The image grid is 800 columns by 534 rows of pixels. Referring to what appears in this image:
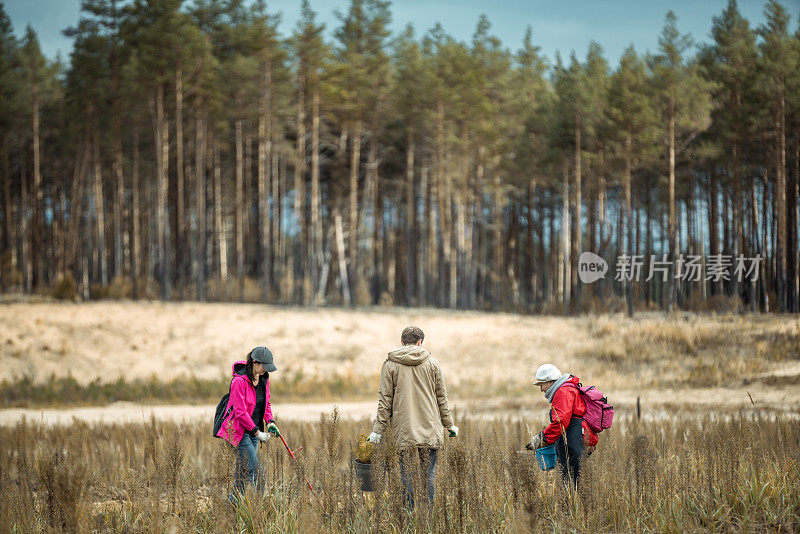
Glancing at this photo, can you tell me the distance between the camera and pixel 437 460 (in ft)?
19.1

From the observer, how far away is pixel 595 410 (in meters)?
5.87

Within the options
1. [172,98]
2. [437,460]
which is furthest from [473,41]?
[437,460]

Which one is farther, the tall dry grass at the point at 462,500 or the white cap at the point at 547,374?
the white cap at the point at 547,374

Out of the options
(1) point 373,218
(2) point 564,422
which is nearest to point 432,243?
(1) point 373,218

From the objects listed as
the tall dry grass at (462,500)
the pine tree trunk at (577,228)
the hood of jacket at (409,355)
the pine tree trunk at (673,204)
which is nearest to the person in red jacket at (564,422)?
the tall dry grass at (462,500)

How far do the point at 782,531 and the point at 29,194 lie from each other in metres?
46.8

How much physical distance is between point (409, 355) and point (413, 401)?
38 centimetres

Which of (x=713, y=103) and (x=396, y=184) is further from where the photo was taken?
(x=396, y=184)

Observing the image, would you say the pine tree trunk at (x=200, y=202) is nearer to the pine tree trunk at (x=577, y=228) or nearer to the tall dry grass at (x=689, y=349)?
the tall dry grass at (x=689, y=349)

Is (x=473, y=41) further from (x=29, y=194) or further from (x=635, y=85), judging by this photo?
(x=29, y=194)

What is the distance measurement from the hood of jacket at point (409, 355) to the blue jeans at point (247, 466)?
4.93 ft

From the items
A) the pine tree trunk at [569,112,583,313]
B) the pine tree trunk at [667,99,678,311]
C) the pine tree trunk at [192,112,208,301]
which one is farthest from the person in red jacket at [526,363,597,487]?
the pine tree trunk at [569,112,583,313]

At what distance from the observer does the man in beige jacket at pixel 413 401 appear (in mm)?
5637

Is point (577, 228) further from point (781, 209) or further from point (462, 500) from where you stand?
point (462, 500)
